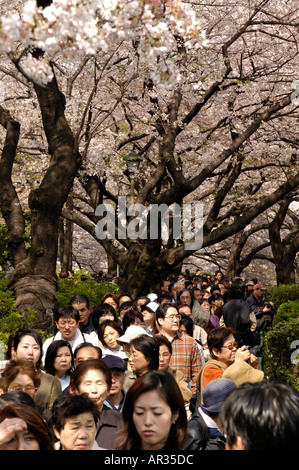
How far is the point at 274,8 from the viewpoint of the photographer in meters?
15.9

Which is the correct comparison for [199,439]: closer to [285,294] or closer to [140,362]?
[140,362]

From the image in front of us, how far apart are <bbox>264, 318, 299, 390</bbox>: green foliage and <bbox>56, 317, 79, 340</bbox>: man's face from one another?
11.5 ft

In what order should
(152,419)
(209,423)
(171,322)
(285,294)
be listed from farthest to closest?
(285,294)
(171,322)
(209,423)
(152,419)

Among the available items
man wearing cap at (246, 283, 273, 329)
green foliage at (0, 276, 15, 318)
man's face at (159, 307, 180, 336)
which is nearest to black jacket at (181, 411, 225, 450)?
man's face at (159, 307, 180, 336)

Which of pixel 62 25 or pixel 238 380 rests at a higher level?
pixel 62 25

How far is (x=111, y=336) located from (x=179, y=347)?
864 mm

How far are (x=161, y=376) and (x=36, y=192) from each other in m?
7.01

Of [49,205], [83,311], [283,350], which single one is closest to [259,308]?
[283,350]

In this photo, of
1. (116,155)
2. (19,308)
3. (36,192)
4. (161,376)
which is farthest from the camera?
(116,155)

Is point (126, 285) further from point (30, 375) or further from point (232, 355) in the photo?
point (30, 375)

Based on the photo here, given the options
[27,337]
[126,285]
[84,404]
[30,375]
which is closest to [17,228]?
[126,285]

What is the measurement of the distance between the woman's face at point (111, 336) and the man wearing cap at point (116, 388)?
146 centimetres

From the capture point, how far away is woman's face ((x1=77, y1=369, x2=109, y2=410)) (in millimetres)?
4844

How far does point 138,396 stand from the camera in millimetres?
3891
